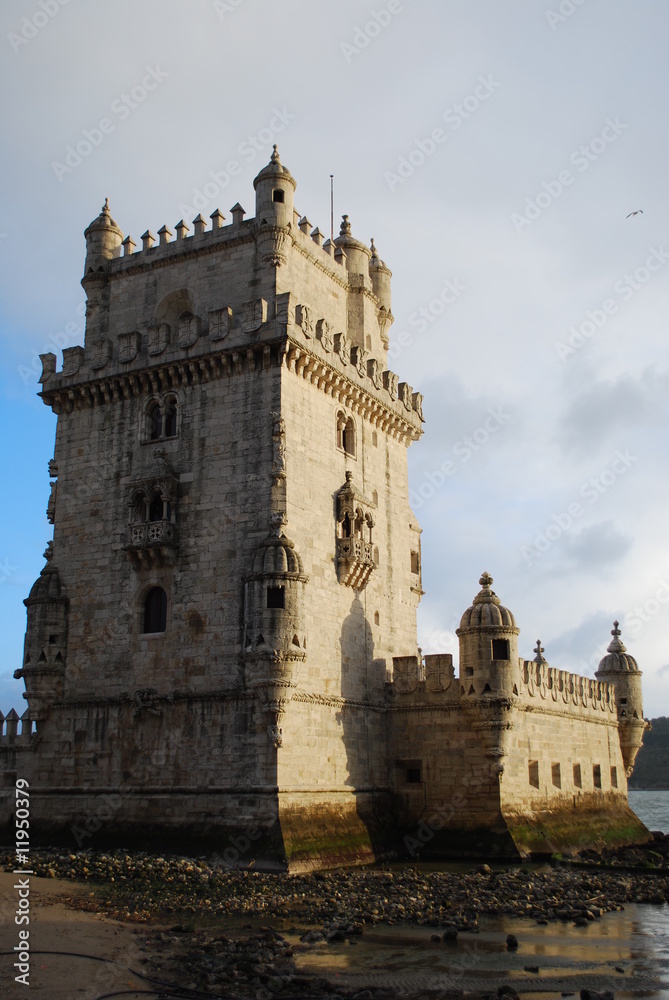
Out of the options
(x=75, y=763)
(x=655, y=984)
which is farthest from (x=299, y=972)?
(x=75, y=763)

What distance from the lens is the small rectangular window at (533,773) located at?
34.4 m

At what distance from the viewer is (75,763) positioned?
30688 millimetres

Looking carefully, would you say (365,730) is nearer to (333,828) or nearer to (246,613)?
(333,828)

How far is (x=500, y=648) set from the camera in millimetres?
32188

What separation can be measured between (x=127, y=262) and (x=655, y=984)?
28.1 m

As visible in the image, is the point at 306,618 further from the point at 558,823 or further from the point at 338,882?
the point at 558,823

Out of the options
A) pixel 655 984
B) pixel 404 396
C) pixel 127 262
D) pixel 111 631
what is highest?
pixel 127 262

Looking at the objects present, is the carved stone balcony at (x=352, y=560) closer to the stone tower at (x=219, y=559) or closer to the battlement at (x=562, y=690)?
the stone tower at (x=219, y=559)

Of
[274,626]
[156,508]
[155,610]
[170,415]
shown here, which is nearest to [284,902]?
[274,626]

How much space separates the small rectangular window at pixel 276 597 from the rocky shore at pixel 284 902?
697cm

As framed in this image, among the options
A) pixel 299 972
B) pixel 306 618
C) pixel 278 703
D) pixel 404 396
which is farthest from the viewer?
pixel 404 396

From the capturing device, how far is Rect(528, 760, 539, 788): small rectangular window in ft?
113

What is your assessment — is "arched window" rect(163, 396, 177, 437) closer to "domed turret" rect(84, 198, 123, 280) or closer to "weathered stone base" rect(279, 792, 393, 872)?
"domed turret" rect(84, 198, 123, 280)

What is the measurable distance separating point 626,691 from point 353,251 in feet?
77.5
